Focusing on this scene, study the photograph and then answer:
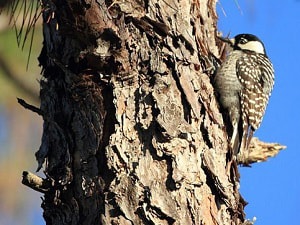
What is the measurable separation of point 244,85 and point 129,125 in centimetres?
143

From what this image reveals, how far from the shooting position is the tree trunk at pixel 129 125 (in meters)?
2.37

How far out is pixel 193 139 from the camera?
2510 mm

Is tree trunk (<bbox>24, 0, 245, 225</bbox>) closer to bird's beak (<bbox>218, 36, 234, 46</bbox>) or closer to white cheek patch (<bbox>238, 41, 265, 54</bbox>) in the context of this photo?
bird's beak (<bbox>218, 36, 234, 46</bbox>)

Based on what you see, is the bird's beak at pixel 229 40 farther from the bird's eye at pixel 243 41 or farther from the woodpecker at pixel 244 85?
the bird's eye at pixel 243 41

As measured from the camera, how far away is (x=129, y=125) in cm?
247

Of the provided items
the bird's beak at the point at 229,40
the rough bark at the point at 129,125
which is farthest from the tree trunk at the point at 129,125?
the bird's beak at the point at 229,40

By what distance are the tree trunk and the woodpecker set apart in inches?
16.3

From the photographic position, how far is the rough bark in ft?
7.78

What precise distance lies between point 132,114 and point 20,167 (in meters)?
0.91

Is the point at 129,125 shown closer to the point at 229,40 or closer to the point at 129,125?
the point at 129,125

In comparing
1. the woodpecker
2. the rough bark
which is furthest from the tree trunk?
the woodpecker

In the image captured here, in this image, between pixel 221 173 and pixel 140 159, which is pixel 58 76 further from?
pixel 221 173

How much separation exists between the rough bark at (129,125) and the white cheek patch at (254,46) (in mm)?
1410

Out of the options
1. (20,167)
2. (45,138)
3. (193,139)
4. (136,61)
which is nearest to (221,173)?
(193,139)
